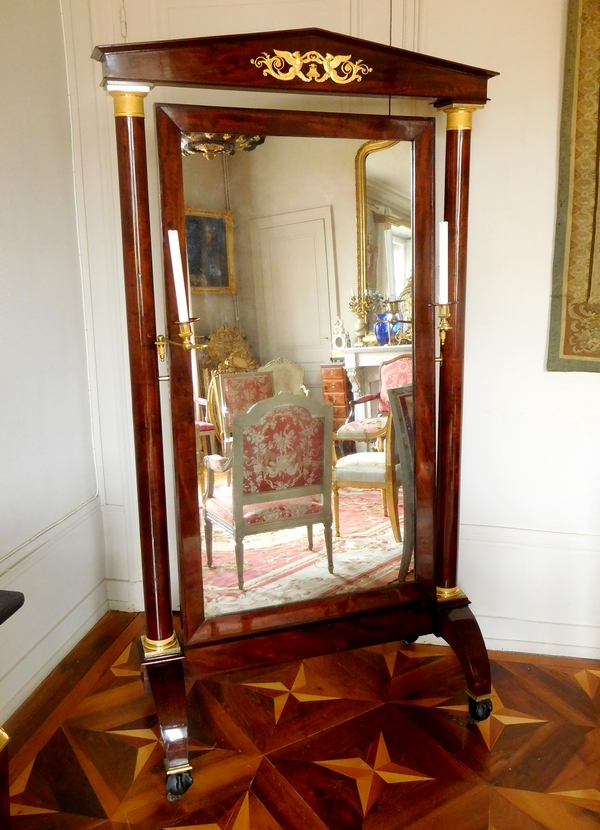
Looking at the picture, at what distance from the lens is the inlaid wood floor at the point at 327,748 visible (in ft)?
4.78

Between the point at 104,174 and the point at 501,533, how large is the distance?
5.89ft

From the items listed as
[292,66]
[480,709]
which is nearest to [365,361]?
[292,66]

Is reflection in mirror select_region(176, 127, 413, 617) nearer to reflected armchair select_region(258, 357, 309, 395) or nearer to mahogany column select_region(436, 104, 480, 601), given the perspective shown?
reflected armchair select_region(258, 357, 309, 395)

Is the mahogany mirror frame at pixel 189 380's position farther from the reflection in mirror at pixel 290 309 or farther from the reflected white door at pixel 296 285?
the reflected white door at pixel 296 285

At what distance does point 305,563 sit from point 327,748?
18.4 inches

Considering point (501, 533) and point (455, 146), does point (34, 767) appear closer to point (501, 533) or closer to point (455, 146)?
point (501, 533)

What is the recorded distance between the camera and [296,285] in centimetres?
162

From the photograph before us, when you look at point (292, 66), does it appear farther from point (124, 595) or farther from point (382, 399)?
point (124, 595)

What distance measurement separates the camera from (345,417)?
1.73 meters

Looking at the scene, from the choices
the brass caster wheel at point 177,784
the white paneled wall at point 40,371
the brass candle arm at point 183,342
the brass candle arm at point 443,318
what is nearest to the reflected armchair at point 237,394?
the brass candle arm at point 183,342

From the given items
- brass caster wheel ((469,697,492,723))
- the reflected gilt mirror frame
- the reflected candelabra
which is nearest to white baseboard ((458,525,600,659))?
brass caster wheel ((469,697,492,723))

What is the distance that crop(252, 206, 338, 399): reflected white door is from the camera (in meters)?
1.61

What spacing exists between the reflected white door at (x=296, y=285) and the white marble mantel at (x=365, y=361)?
68mm

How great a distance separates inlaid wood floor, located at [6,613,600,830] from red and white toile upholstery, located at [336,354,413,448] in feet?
2.56
